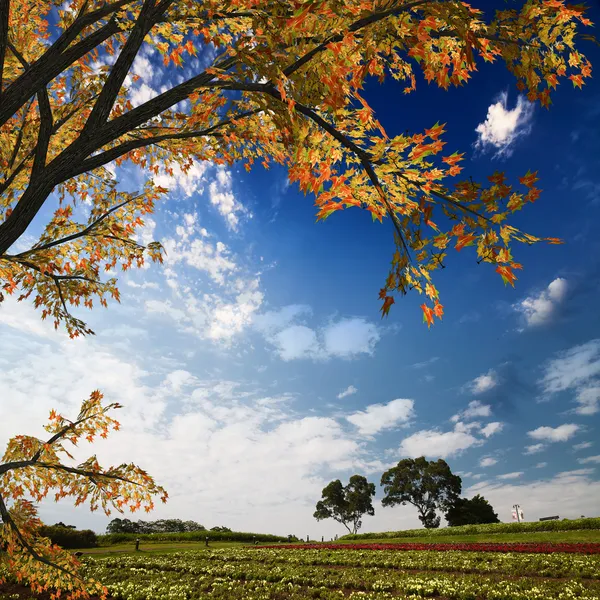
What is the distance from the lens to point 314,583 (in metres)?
11.8

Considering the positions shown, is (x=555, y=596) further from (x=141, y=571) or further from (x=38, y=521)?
(x=141, y=571)

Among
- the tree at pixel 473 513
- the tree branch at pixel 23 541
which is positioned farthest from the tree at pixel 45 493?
the tree at pixel 473 513

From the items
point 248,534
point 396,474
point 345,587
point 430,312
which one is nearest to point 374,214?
point 430,312

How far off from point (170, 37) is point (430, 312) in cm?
518

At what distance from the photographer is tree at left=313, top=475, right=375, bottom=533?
167ft

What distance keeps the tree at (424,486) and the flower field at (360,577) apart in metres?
30.4

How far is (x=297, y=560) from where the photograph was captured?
15836 mm

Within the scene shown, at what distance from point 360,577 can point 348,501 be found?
43420mm

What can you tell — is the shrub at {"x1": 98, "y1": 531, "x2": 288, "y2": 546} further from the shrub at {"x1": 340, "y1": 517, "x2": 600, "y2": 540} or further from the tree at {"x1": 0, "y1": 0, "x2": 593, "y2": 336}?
the tree at {"x1": 0, "y1": 0, "x2": 593, "y2": 336}

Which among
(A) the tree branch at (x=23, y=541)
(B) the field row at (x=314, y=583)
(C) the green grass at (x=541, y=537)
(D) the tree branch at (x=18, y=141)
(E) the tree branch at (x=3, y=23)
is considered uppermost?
(D) the tree branch at (x=18, y=141)

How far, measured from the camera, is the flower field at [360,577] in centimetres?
1006

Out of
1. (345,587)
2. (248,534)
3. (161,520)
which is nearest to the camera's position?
(345,587)

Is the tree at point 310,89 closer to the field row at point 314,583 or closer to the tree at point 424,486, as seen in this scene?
the field row at point 314,583

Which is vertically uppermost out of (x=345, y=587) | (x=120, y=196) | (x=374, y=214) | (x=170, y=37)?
(x=170, y=37)
